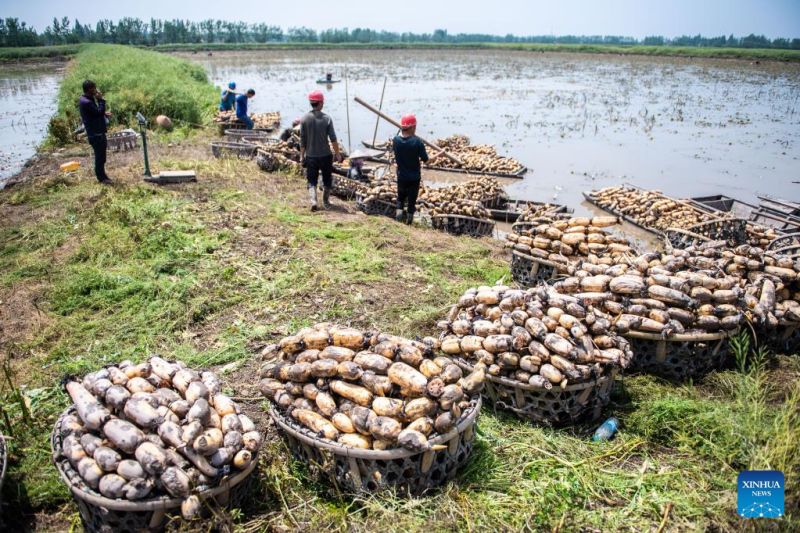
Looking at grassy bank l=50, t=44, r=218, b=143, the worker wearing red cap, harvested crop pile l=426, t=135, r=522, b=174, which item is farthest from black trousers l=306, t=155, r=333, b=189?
grassy bank l=50, t=44, r=218, b=143

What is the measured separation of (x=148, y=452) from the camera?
2.65 metres

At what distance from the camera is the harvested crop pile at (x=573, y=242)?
5754mm

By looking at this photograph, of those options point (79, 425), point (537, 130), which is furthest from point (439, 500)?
point (537, 130)

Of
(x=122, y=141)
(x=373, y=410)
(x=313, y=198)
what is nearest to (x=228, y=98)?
(x=122, y=141)

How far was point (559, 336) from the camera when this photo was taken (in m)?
3.75

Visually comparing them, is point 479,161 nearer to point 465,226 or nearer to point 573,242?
point 465,226

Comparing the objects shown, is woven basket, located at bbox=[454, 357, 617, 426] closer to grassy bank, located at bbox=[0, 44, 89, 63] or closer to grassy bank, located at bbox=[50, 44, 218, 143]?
grassy bank, located at bbox=[50, 44, 218, 143]

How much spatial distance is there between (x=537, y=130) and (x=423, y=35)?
611 feet

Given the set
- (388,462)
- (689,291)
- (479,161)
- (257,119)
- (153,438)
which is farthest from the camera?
(257,119)

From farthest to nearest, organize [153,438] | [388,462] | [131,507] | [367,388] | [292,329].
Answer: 1. [292,329]
2. [367,388]
3. [388,462]
4. [153,438]
5. [131,507]

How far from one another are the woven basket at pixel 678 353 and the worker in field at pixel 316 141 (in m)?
6.04

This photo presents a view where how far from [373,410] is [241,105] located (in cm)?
1351

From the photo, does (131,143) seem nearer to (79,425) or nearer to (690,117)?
(79,425)

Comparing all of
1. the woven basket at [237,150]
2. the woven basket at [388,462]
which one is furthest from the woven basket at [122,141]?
the woven basket at [388,462]
